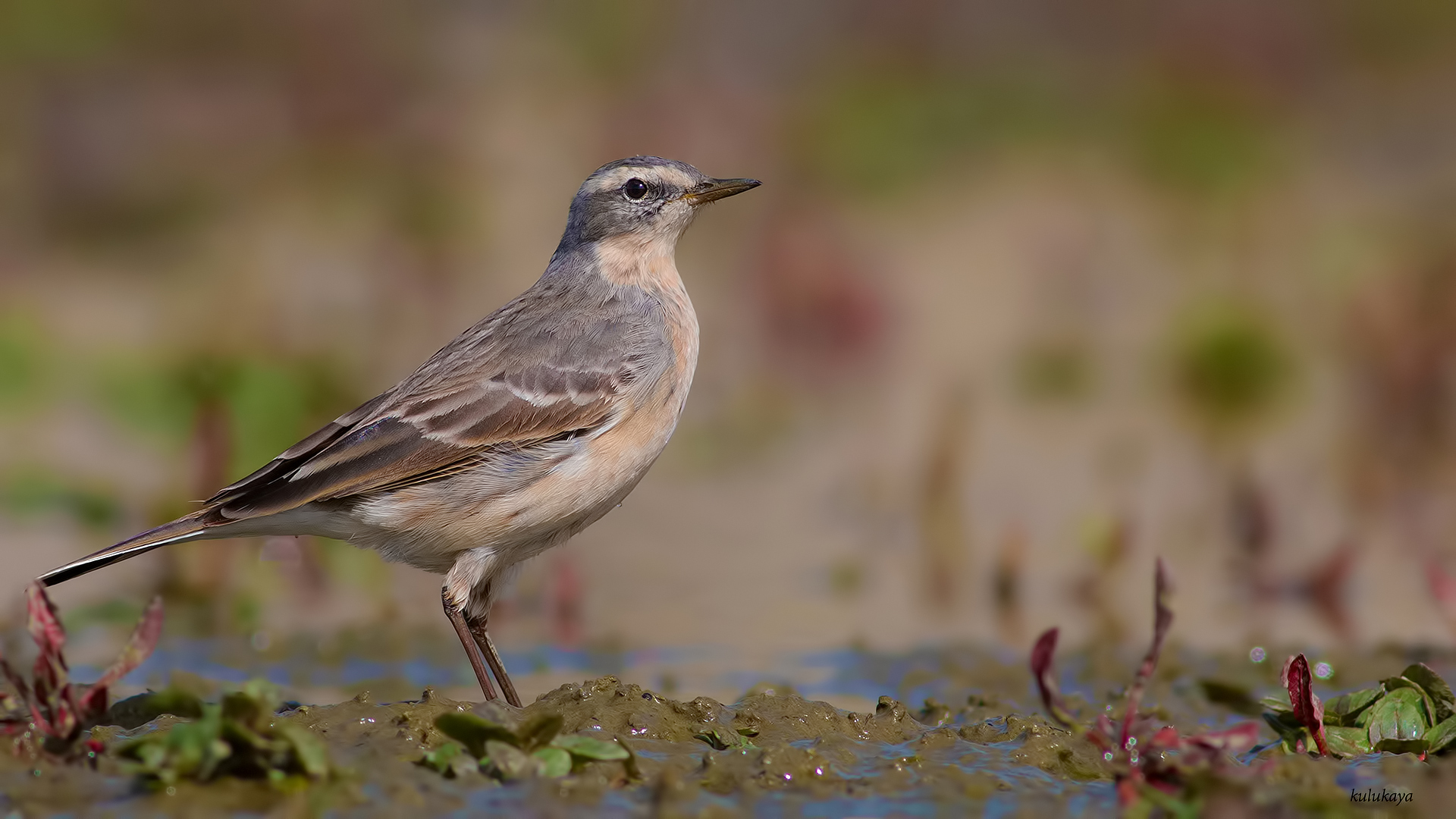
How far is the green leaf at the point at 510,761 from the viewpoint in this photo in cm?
477

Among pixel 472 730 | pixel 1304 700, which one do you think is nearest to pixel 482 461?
pixel 472 730

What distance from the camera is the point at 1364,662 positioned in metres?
7.21

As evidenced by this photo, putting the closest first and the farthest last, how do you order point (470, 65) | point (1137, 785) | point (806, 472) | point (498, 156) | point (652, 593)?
point (1137, 785) < point (652, 593) < point (806, 472) < point (498, 156) < point (470, 65)

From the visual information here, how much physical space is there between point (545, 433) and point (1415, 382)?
7578 mm

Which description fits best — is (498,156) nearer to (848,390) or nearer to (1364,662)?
(848,390)

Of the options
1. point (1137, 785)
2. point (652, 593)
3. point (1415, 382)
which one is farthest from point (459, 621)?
point (1415, 382)

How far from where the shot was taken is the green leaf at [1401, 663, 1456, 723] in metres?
5.44

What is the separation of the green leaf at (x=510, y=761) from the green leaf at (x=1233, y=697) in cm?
316

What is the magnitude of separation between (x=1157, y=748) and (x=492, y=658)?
10.1ft

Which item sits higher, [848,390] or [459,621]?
[848,390]

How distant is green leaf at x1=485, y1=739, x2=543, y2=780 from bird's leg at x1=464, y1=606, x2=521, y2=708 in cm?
150

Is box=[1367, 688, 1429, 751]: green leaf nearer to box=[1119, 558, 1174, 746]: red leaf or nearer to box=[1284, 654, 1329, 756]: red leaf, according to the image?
box=[1284, 654, 1329, 756]: red leaf

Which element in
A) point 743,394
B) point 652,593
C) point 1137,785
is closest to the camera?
point 1137,785

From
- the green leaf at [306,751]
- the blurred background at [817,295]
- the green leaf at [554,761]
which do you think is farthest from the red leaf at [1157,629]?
the blurred background at [817,295]
